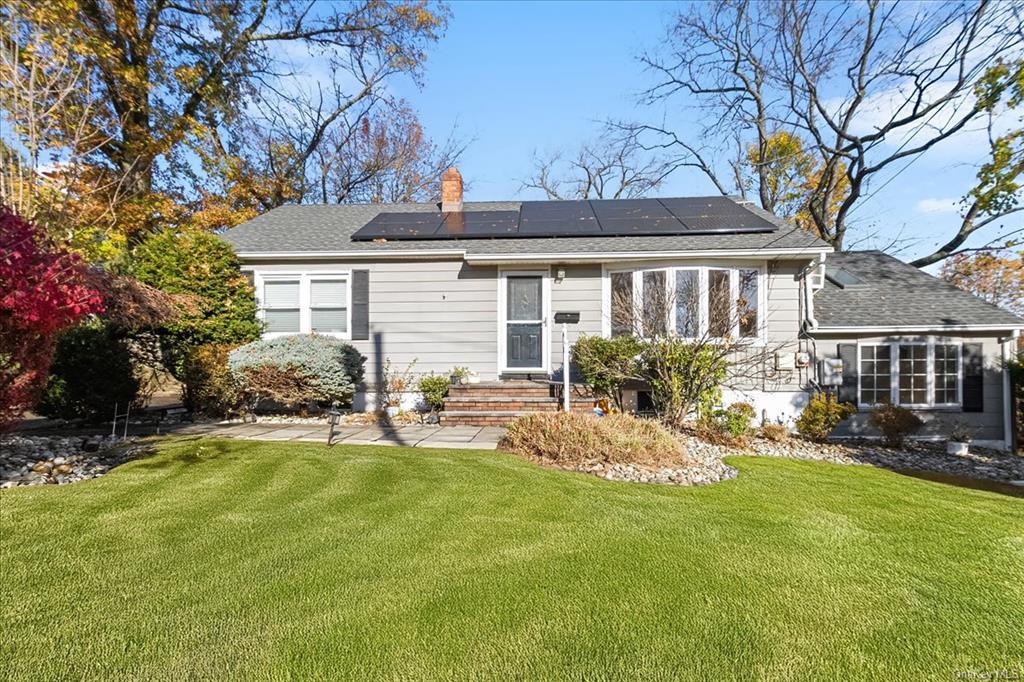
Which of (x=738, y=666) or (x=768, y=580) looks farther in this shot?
(x=768, y=580)

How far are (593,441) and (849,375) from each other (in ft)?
25.1

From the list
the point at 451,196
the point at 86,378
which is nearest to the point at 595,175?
the point at 451,196

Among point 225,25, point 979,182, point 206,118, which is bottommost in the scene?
point 979,182

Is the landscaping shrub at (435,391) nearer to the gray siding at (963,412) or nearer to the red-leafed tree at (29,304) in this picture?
the red-leafed tree at (29,304)

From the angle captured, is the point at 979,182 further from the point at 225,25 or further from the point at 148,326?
the point at 225,25

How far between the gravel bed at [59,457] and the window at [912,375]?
44.7ft

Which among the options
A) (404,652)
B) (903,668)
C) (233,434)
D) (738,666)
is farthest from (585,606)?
(233,434)

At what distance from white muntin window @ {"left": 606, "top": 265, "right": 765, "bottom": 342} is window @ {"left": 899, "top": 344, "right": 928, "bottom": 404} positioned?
319 centimetres

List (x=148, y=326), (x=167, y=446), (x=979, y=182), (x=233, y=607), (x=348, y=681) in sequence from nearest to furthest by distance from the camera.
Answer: (x=348, y=681)
(x=233, y=607)
(x=167, y=446)
(x=148, y=326)
(x=979, y=182)

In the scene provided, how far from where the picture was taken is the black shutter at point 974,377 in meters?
10.2

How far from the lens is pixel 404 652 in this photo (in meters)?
2.37

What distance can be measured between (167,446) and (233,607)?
187 inches

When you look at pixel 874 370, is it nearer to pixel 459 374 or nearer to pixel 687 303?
pixel 687 303

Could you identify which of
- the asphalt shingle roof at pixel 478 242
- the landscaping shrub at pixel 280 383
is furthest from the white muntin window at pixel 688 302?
the landscaping shrub at pixel 280 383
